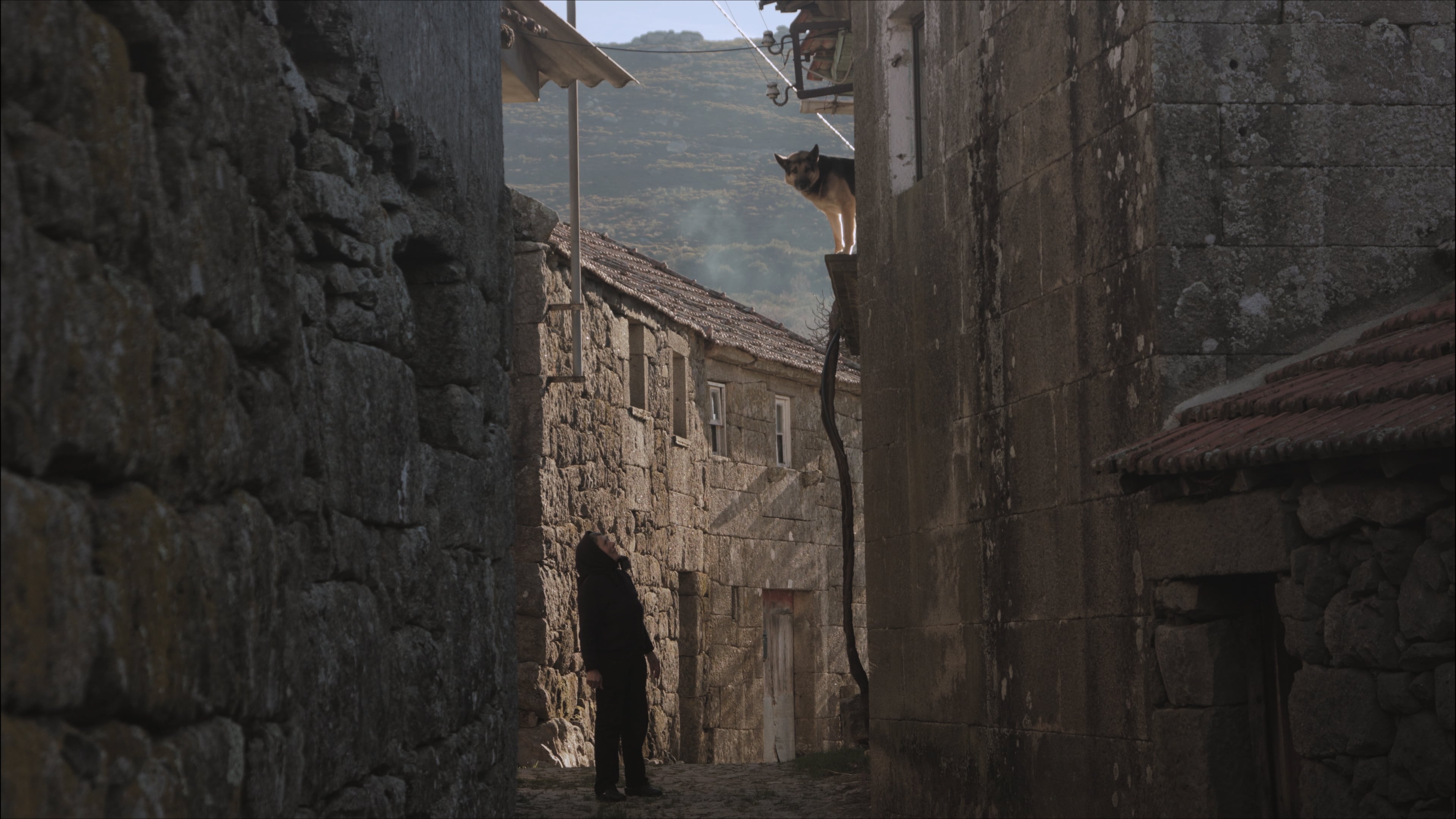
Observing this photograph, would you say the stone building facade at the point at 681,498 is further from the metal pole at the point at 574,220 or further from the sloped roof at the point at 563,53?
the sloped roof at the point at 563,53

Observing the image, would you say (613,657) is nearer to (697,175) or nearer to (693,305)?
(693,305)

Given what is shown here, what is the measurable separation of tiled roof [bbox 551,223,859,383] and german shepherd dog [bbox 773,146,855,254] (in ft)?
7.51

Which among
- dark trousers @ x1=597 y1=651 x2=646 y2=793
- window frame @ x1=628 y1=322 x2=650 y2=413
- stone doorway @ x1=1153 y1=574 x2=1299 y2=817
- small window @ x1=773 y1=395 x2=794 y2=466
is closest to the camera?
stone doorway @ x1=1153 y1=574 x2=1299 y2=817

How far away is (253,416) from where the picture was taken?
3.07 m

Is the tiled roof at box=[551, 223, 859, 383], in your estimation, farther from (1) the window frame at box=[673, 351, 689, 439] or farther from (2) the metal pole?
(2) the metal pole

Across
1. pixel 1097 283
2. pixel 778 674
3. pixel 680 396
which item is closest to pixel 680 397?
pixel 680 396

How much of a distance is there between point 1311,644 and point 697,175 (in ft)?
276

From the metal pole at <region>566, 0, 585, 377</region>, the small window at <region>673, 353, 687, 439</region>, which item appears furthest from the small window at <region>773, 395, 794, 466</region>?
the metal pole at <region>566, 0, 585, 377</region>

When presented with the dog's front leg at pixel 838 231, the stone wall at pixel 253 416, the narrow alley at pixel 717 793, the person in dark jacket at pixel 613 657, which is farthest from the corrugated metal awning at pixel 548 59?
the stone wall at pixel 253 416

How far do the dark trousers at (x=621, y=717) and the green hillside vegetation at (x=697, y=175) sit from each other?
58.7 meters

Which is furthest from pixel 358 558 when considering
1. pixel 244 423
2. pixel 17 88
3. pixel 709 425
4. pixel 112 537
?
pixel 709 425

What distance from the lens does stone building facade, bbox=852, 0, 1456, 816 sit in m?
6.32

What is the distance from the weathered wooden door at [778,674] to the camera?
18172 millimetres

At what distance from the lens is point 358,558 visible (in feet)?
13.1
